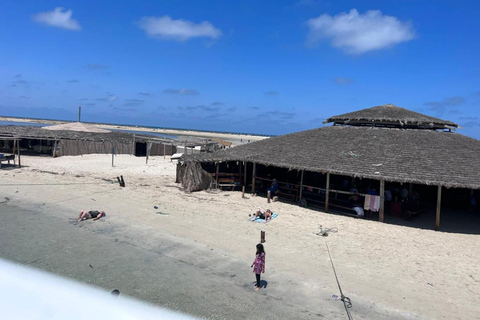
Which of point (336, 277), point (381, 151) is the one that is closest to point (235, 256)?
point (336, 277)

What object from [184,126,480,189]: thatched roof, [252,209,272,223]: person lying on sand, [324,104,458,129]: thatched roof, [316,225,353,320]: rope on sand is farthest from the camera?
[324,104,458,129]: thatched roof

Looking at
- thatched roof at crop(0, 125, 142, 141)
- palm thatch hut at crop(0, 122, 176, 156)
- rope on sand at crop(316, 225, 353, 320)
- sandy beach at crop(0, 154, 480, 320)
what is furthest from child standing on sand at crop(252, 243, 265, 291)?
thatched roof at crop(0, 125, 142, 141)

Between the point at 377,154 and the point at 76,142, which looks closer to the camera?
the point at 377,154

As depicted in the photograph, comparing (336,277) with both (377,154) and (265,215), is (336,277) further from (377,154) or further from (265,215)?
(377,154)

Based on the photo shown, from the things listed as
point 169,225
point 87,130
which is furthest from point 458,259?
point 87,130

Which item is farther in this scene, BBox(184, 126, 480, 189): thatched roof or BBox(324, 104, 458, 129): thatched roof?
BBox(324, 104, 458, 129): thatched roof

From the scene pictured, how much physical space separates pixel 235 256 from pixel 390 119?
13241 mm

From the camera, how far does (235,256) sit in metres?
9.73

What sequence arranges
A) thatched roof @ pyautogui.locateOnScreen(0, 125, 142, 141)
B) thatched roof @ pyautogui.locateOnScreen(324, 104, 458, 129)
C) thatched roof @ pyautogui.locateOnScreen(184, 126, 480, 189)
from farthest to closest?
1. thatched roof @ pyautogui.locateOnScreen(0, 125, 142, 141)
2. thatched roof @ pyautogui.locateOnScreen(324, 104, 458, 129)
3. thatched roof @ pyautogui.locateOnScreen(184, 126, 480, 189)

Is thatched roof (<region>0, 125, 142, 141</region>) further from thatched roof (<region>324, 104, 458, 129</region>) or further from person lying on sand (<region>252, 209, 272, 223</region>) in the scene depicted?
person lying on sand (<region>252, 209, 272, 223</region>)

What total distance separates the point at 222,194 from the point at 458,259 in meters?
10.5

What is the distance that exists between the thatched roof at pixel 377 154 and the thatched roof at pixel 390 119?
67cm

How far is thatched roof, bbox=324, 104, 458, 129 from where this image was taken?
18.5 metres

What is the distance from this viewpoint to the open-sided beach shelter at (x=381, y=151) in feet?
42.5
